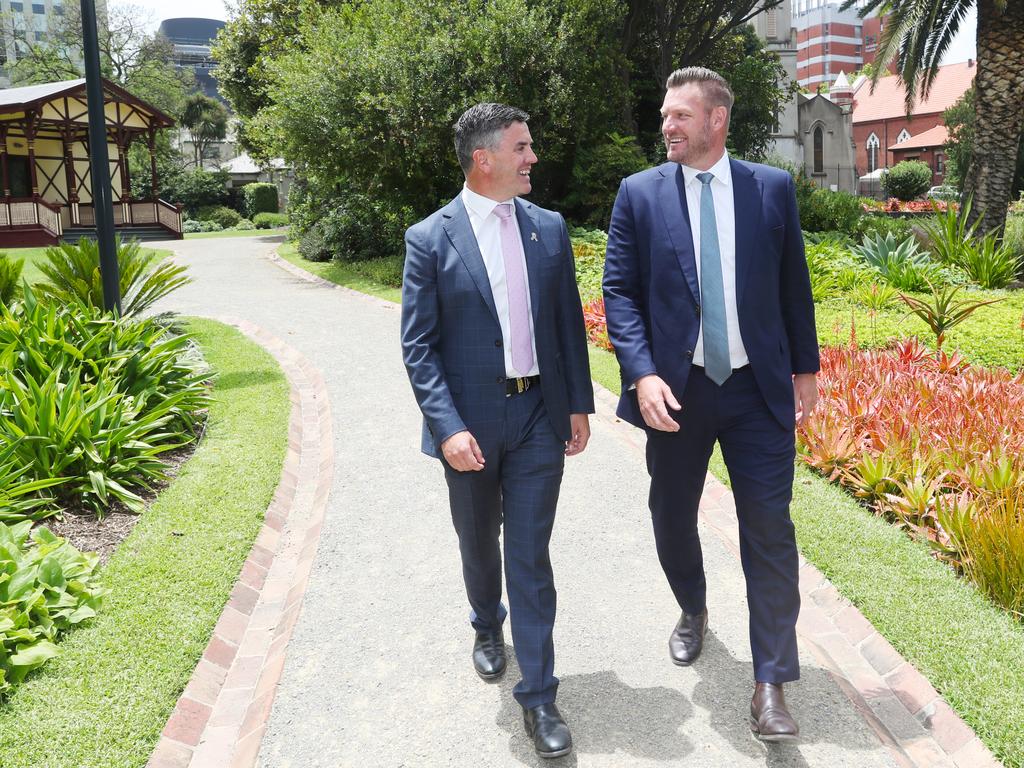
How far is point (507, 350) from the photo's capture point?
10.8 feet

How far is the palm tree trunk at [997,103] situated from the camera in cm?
1534

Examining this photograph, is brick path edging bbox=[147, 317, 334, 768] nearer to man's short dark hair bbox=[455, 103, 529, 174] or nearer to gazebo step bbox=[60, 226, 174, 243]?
man's short dark hair bbox=[455, 103, 529, 174]

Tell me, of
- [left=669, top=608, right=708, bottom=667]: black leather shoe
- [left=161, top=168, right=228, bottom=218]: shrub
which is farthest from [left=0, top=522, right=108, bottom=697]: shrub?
[left=161, top=168, right=228, bottom=218]: shrub

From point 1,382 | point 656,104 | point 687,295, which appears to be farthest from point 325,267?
point 687,295

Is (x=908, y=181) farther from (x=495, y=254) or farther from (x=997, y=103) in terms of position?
(x=495, y=254)

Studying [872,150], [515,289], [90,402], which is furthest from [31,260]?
[872,150]

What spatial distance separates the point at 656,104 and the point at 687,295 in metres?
21.9

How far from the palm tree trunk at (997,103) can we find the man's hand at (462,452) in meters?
14.7

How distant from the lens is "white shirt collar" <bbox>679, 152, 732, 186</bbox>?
10.8 feet

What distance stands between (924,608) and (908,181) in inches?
1722

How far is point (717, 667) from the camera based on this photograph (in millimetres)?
3779

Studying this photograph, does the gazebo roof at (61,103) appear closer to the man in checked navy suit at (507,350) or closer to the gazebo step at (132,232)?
the gazebo step at (132,232)

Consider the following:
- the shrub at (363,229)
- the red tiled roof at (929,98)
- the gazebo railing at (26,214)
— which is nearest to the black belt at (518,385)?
the shrub at (363,229)

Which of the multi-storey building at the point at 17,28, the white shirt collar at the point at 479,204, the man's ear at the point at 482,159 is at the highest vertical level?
the multi-storey building at the point at 17,28
